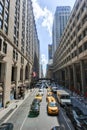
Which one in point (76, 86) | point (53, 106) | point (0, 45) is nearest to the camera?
point (53, 106)

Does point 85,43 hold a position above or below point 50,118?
above

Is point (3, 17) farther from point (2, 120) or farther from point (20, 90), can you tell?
A: point (20, 90)

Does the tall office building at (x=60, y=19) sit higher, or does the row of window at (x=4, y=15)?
the tall office building at (x=60, y=19)

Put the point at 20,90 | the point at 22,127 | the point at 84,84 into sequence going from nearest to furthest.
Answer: the point at 22,127
the point at 84,84
the point at 20,90

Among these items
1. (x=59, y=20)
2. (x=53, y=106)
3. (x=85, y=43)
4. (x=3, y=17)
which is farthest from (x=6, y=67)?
(x=59, y=20)

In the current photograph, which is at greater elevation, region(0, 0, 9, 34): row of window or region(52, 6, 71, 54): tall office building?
region(52, 6, 71, 54): tall office building

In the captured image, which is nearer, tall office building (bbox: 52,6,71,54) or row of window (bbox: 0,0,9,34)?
row of window (bbox: 0,0,9,34)

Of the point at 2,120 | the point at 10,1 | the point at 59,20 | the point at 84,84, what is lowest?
the point at 2,120

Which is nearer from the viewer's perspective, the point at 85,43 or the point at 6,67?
the point at 6,67

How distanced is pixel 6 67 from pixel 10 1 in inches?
719

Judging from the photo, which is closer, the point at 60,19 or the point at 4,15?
the point at 4,15

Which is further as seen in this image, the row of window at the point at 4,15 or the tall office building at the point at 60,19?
the tall office building at the point at 60,19

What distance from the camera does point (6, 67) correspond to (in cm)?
3080

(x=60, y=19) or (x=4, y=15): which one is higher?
(x=60, y=19)
